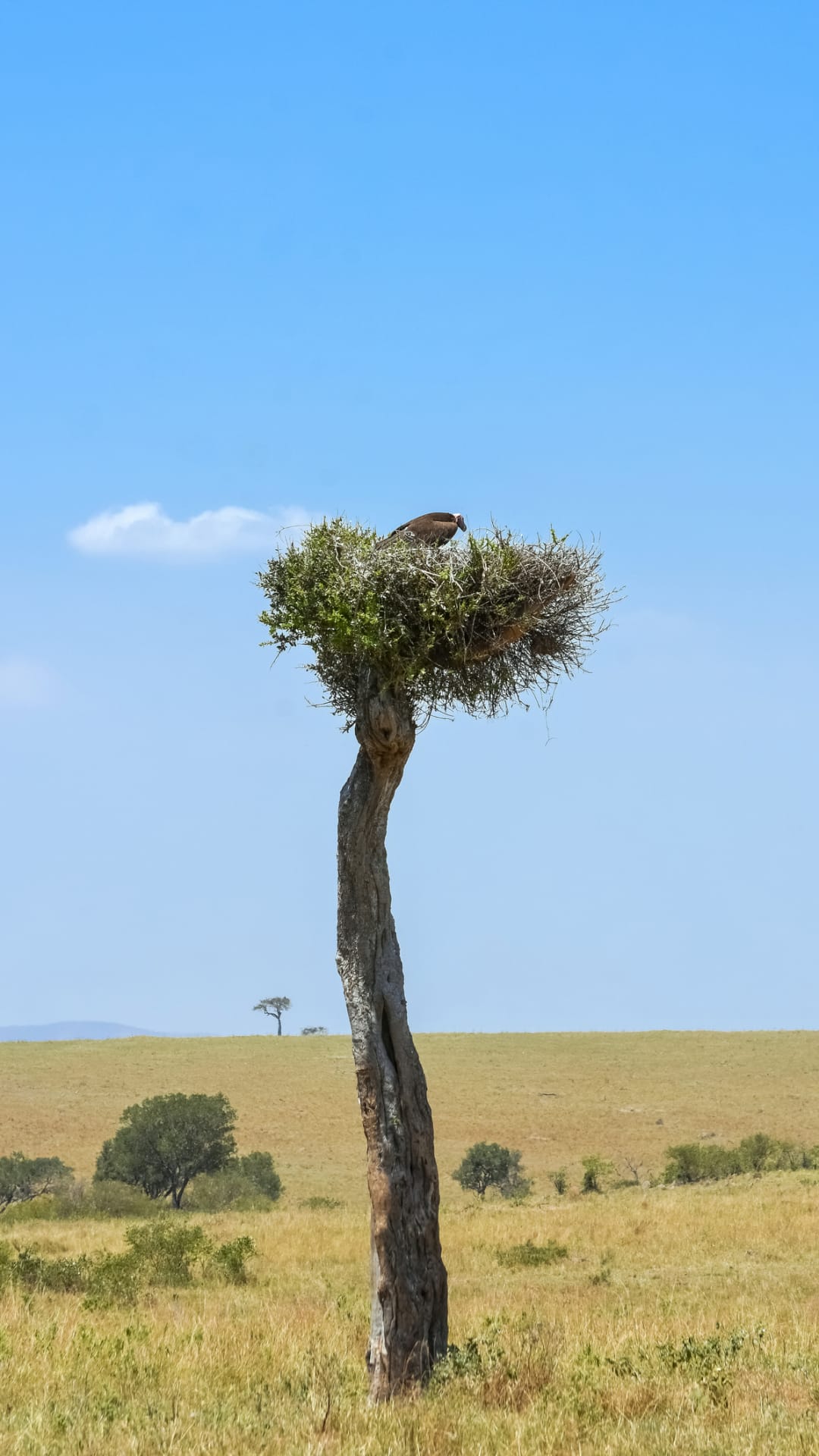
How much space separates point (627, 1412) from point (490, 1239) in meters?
14.4

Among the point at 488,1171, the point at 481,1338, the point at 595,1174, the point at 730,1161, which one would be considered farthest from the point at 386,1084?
the point at 488,1171

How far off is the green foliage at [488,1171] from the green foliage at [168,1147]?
8205mm

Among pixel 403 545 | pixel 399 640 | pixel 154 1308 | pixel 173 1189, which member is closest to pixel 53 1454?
pixel 399 640

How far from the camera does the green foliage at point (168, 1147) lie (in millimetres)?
40281

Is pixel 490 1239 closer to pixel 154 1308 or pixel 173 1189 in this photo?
pixel 154 1308

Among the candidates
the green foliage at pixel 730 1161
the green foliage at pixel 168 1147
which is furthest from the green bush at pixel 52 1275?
the green foliage at pixel 730 1161

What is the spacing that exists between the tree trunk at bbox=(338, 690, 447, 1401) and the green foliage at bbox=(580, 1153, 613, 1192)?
94.2 ft

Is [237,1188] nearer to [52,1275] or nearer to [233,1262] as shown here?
[233,1262]

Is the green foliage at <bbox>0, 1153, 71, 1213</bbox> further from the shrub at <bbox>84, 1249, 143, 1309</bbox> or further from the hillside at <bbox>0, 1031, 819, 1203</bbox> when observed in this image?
the shrub at <bbox>84, 1249, 143, 1309</bbox>

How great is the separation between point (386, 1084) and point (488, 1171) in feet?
116

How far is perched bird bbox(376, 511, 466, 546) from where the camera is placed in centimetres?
1016

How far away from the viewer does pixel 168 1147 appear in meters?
40.4

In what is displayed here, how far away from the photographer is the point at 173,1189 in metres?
40.0

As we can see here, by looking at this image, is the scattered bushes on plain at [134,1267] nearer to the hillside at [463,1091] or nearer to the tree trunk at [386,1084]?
the tree trunk at [386,1084]
